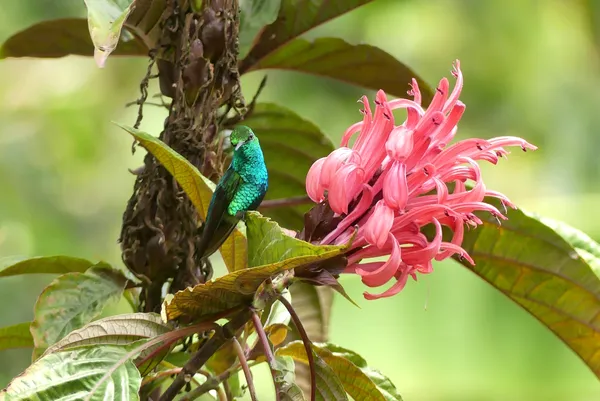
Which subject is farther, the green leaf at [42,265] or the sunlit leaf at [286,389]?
the green leaf at [42,265]

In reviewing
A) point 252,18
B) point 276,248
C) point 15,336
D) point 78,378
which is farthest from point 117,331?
point 252,18

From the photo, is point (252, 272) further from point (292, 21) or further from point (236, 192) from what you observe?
point (292, 21)

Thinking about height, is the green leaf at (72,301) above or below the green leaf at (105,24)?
below

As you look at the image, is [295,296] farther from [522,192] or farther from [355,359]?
[522,192]

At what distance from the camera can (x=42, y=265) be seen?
2.55 ft

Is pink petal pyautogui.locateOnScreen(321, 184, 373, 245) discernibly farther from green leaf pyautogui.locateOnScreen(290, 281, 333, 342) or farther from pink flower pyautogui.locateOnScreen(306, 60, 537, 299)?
green leaf pyautogui.locateOnScreen(290, 281, 333, 342)

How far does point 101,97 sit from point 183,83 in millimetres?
2935

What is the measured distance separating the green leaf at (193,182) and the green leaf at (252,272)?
70 mm

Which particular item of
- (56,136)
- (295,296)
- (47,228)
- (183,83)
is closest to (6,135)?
(56,136)

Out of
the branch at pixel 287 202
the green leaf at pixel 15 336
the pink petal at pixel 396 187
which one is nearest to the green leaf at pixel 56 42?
the branch at pixel 287 202

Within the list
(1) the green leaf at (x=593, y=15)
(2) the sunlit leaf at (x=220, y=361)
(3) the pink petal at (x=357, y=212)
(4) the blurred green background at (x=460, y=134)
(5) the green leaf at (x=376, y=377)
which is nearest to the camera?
(3) the pink petal at (x=357, y=212)

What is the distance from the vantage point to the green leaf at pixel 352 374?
66 cm

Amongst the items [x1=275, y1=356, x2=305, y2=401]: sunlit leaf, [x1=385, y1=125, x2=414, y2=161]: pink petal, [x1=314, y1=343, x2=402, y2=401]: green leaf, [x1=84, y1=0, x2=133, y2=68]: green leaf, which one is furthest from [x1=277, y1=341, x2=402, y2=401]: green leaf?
[x1=84, y1=0, x2=133, y2=68]: green leaf

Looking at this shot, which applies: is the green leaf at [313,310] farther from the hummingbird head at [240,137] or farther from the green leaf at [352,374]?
the hummingbird head at [240,137]
